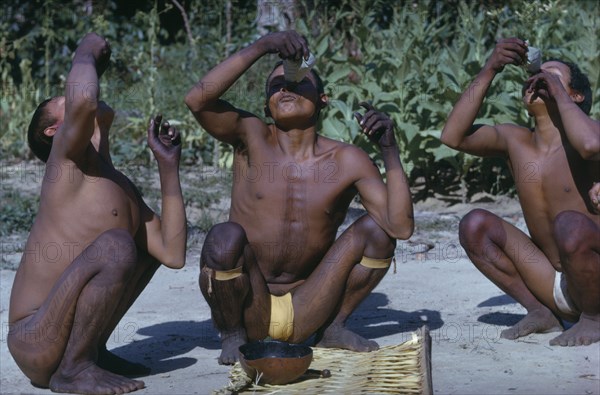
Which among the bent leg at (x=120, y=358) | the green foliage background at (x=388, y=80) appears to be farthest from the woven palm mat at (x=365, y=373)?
the green foliage background at (x=388, y=80)

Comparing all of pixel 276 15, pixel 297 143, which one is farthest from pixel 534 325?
pixel 276 15

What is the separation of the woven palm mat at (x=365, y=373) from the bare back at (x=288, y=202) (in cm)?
45

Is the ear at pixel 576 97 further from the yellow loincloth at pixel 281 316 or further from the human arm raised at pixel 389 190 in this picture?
the yellow loincloth at pixel 281 316

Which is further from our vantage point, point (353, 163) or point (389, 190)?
point (353, 163)

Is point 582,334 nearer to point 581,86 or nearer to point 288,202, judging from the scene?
point 581,86

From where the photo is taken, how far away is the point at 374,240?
4754 millimetres

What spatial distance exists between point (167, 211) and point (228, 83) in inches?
24.9

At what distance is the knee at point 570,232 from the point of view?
4672mm

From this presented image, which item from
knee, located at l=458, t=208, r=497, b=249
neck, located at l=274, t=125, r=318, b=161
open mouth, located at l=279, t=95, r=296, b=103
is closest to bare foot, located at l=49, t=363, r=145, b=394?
neck, located at l=274, t=125, r=318, b=161

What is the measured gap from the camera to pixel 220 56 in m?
9.50

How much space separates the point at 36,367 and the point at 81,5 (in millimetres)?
8592

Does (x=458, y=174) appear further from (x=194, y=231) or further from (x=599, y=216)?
(x=599, y=216)


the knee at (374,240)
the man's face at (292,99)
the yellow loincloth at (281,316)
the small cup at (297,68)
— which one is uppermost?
the small cup at (297,68)

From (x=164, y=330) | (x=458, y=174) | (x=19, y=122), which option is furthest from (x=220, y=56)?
(x=164, y=330)
